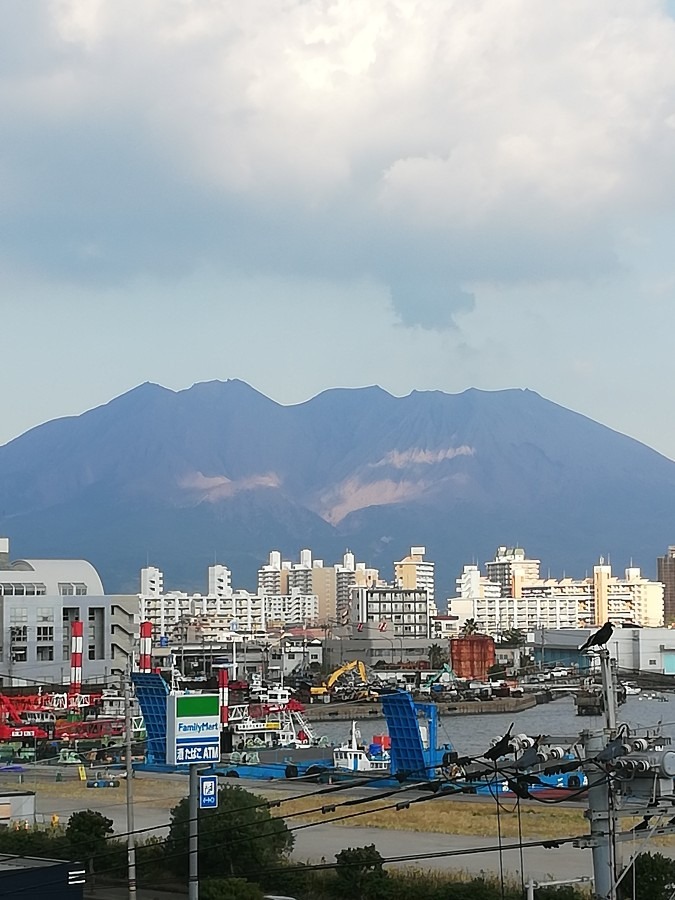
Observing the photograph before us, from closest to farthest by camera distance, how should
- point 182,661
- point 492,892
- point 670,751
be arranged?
point 670,751, point 492,892, point 182,661

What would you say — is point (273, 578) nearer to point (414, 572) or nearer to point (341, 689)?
point (414, 572)

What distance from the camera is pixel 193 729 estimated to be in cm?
866

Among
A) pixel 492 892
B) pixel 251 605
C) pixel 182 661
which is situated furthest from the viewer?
pixel 251 605

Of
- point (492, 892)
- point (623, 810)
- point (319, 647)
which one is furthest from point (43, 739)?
point (319, 647)

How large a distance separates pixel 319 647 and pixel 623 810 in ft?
204

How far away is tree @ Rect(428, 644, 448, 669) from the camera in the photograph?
6625cm

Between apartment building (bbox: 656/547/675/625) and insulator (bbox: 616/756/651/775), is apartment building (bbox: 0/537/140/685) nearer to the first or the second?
insulator (bbox: 616/756/651/775)

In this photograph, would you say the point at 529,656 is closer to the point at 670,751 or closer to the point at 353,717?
the point at 353,717

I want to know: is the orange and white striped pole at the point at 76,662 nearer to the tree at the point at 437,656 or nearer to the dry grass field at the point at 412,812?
the dry grass field at the point at 412,812

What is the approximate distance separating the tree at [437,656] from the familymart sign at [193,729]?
57478 mm

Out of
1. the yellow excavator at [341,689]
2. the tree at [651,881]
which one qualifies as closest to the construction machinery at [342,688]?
the yellow excavator at [341,689]

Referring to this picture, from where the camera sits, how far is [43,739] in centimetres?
3291

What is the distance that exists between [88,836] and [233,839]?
1.94m

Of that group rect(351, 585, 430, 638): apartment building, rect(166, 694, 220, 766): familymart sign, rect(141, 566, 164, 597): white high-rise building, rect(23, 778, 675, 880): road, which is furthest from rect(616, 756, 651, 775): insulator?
rect(141, 566, 164, 597): white high-rise building
